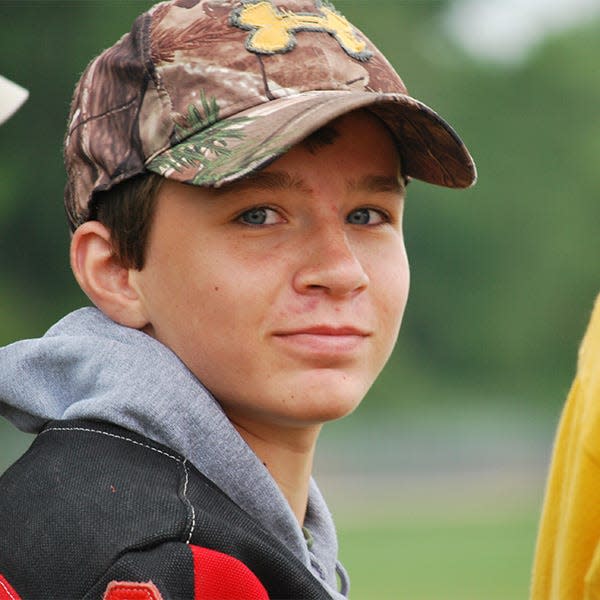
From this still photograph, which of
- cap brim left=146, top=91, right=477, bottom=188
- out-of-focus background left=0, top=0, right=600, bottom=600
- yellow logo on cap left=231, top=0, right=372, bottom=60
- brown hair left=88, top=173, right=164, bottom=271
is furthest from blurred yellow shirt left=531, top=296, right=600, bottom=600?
out-of-focus background left=0, top=0, right=600, bottom=600

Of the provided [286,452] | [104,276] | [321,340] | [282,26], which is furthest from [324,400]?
[282,26]

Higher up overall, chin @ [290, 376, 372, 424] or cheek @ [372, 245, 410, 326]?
cheek @ [372, 245, 410, 326]

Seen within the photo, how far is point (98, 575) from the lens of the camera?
179 centimetres

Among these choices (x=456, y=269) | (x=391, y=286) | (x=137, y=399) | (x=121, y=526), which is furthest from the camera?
(x=456, y=269)

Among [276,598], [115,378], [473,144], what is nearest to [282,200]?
[115,378]

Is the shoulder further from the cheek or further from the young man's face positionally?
the cheek

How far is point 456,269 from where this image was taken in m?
27.6

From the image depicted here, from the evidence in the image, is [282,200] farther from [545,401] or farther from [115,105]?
[545,401]

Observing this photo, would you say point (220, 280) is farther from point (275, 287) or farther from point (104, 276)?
point (104, 276)

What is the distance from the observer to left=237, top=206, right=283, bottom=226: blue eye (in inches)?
82.8

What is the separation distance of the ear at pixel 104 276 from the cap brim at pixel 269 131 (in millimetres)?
176

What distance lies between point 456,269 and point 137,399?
25802 mm

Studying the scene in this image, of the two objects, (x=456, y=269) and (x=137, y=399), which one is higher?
(x=137, y=399)

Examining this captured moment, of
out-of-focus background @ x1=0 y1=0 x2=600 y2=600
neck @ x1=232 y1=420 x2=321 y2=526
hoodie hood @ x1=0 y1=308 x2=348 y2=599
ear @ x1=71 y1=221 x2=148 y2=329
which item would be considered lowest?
out-of-focus background @ x1=0 y1=0 x2=600 y2=600
